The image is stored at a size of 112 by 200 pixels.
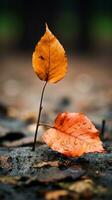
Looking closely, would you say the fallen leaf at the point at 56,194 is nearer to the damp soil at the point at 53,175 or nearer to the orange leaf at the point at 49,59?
the damp soil at the point at 53,175

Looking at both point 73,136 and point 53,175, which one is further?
point 73,136

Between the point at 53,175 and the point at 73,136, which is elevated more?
the point at 73,136

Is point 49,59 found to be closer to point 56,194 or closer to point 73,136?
point 73,136

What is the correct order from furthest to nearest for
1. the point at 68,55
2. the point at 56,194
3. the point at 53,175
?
the point at 68,55
the point at 53,175
the point at 56,194

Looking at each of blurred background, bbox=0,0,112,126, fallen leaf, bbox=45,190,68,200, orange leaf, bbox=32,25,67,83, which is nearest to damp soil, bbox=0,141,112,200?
fallen leaf, bbox=45,190,68,200

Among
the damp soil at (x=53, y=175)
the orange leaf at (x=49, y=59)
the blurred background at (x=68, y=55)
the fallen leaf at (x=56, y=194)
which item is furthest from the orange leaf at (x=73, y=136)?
the blurred background at (x=68, y=55)

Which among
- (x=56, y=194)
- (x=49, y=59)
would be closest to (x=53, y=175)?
(x=56, y=194)

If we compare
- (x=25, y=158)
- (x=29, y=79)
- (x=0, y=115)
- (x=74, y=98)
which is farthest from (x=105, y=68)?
(x=25, y=158)
